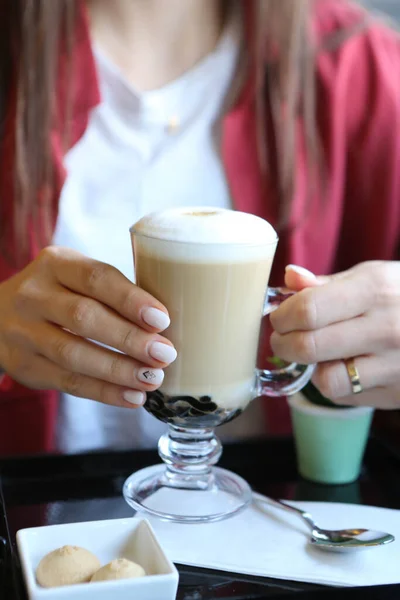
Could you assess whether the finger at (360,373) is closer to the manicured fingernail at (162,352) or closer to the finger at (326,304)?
the finger at (326,304)

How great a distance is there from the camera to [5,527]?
2.33 feet

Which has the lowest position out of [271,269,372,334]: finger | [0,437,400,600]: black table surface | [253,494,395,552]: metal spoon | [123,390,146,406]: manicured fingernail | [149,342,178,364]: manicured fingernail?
[0,437,400,600]: black table surface

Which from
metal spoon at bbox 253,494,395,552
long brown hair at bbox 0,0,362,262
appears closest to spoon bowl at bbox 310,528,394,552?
metal spoon at bbox 253,494,395,552

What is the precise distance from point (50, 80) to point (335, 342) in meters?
0.73

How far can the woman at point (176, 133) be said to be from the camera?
1.24m

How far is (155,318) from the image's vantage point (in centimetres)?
72

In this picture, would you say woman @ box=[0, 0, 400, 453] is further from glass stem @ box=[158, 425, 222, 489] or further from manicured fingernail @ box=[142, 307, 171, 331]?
manicured fingernail @ box=[142, 307, 171, 331]

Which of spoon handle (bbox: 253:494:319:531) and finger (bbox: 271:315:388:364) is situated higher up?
finger (bbox: 271:315:388:364)

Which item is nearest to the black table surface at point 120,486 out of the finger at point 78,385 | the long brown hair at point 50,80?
the finger at point 78,385

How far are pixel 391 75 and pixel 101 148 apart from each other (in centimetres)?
57

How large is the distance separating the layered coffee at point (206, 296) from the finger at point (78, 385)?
0.09ft

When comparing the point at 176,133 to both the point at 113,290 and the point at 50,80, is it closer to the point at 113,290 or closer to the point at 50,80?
the point at 50,80

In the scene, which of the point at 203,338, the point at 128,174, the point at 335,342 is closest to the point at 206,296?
the point at 203,338

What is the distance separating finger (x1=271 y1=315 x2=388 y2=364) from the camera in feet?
2.55
